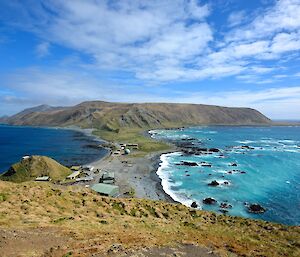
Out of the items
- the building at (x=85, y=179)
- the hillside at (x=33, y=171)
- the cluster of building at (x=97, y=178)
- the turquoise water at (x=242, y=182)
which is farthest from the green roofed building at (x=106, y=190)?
the hillside at (x=33, y=171)

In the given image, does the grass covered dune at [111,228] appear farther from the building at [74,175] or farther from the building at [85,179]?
the building at [74,175]

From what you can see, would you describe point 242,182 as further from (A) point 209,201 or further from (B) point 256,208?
(A) point 209,201

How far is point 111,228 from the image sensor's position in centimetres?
3116

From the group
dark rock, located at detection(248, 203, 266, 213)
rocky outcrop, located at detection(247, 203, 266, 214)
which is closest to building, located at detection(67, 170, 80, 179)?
rocky outcrop, located at detection(247, 203, 266, 214)

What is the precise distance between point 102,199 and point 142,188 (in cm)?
2728

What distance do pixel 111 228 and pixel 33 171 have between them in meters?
53.0

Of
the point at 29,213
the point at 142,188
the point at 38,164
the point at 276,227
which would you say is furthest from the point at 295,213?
the point at 38,164

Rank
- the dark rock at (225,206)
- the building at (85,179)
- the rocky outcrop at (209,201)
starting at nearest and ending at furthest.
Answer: the dark rock at (225,206), the rocky outcrop at (209,201), the building at (85,179)

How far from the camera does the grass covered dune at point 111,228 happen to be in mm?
23844

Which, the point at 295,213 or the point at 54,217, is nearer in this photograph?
the point at 54,217

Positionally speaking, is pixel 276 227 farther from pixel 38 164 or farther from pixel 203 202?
pixel 38 164

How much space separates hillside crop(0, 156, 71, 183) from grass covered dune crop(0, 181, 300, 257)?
33.3 meters

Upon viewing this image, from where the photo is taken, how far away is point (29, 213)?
109 ft

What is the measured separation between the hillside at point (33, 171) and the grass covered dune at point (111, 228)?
109ft
